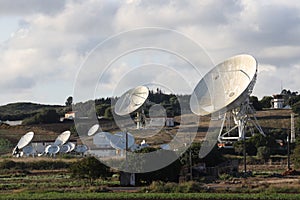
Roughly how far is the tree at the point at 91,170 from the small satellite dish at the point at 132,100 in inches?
1594

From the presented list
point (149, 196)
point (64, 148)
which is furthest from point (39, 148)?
point (149, 196)

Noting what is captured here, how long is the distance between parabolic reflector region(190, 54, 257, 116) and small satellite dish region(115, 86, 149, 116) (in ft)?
51.0

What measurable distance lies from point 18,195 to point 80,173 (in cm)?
1298

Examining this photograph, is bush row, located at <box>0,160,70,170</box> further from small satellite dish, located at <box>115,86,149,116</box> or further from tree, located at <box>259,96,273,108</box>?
tree, located at <box>259,96,273,108</box>

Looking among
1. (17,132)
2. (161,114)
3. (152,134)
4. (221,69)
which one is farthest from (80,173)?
(17,132)

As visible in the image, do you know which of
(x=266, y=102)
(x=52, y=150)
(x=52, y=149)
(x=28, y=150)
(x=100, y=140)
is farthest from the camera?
(x=266, y=102)

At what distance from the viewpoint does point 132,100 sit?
10150 centimetres

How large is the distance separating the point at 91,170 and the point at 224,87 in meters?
34.9

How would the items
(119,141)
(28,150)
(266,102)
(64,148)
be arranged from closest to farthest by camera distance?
(119,141)
(64,148)
(28,150)
(266,102)

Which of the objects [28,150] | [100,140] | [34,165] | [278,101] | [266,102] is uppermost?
[266,102]

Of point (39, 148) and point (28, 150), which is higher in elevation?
point (39, 148)

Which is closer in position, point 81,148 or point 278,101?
point 81,148

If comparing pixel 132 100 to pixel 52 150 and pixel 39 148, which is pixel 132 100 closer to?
pixel 52 150

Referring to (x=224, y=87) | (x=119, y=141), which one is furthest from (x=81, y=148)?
(x=224, y=87)
